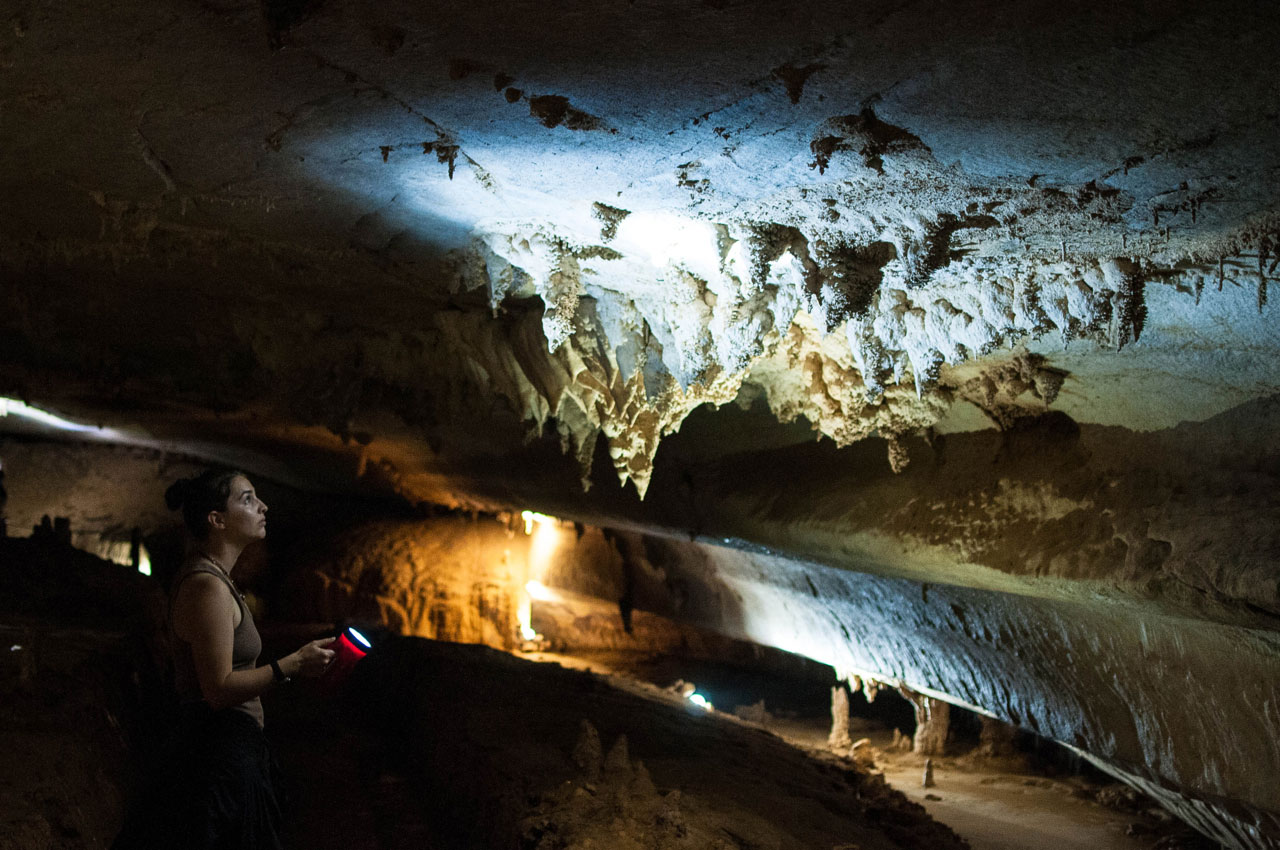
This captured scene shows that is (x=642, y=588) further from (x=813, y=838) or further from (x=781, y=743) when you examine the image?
(x=813, y=838)

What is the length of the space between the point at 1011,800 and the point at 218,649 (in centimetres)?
791

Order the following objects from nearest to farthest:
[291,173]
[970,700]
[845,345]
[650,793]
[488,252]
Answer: [291,173], [488,252], [650,793], [845,345], [970,700]

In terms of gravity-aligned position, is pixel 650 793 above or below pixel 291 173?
below

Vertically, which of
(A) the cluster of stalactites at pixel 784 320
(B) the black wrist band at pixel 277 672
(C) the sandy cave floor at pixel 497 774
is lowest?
(C) the sandy cave floor at pixel 497 774

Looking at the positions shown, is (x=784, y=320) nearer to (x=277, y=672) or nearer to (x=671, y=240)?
(x=671, y=240)

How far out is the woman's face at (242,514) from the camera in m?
2.91

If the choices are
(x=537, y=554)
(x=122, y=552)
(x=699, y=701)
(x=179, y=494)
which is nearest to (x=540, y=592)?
(x=537, y=554)

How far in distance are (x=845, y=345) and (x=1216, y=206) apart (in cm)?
228

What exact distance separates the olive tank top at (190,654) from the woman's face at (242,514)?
133 millimetres

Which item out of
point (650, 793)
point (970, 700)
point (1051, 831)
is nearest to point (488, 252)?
point (650, 793)

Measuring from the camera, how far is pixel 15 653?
4773 millimetres

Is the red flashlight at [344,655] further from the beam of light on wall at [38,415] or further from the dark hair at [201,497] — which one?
the beam of light on wall at [38,415]

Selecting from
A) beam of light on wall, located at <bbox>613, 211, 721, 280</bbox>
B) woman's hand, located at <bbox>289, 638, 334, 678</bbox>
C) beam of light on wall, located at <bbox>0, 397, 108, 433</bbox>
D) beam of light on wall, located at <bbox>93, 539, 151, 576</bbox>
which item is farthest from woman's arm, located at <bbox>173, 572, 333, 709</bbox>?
beam of light on wall, located at <bbox>93, 539, 151, 576</bbox>

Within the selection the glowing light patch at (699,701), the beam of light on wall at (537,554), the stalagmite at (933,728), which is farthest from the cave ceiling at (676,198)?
the beam of light on wall at (537,554)
